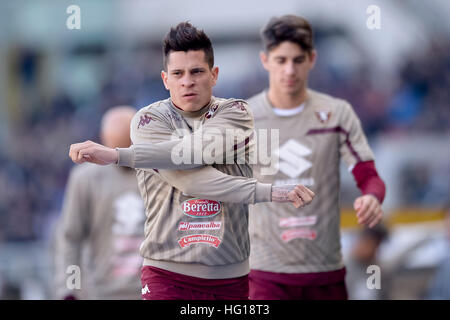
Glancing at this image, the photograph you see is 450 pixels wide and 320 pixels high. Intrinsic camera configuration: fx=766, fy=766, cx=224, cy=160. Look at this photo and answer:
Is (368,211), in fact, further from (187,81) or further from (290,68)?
(187,81)

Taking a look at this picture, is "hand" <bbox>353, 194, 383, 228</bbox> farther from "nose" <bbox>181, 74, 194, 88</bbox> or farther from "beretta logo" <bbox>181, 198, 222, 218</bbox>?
"nose" <bbox>181, 74, 194, 88</bbox>

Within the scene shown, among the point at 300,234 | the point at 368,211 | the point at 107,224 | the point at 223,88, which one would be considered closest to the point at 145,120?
the point at 368,211

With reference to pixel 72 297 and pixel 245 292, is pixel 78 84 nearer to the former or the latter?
pixel 72 297

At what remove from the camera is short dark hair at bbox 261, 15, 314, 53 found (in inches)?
181

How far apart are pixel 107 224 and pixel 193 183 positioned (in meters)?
2.28

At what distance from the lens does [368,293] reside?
311 inches

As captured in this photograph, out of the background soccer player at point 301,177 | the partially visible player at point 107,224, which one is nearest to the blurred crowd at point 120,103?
the partially visible player at point 107,224

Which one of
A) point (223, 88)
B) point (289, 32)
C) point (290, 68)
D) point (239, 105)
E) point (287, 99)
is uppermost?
point (223, 88)

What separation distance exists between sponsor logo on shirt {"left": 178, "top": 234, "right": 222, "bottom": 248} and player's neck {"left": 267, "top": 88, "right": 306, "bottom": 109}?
1592 mm

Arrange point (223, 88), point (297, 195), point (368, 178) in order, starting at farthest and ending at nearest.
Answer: point (223, 88)
point (368, 178)
point (297, 195)

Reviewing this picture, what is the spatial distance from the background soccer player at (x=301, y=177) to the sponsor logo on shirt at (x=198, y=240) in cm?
130

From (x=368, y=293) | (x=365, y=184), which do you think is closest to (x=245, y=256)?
(x=365, y=184)

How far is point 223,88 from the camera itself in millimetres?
16453

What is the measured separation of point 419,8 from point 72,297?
52.8 feet
